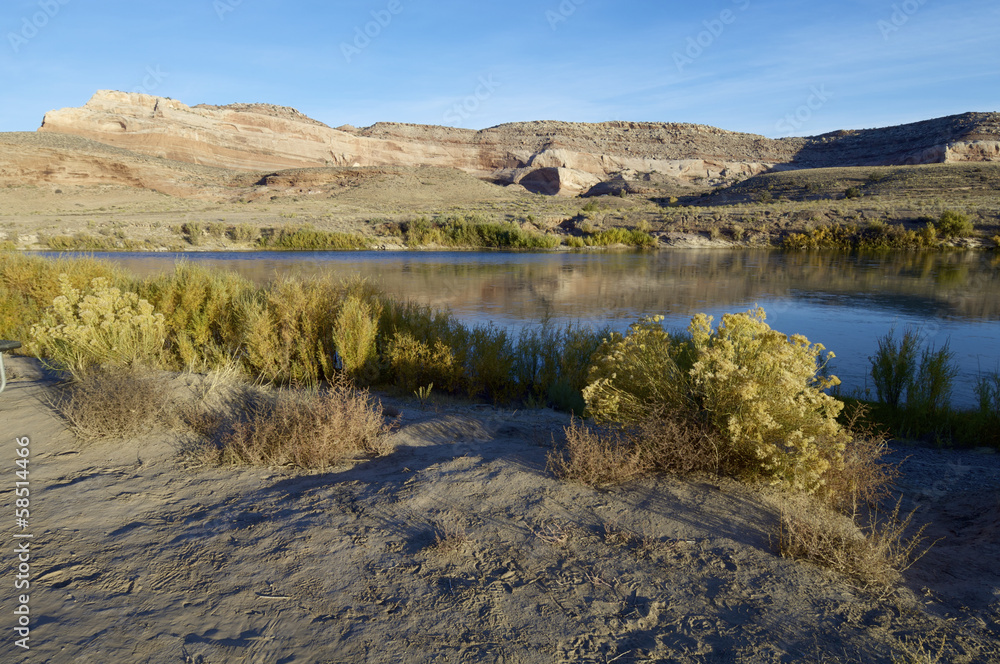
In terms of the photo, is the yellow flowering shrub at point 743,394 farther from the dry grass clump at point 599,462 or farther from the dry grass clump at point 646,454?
the dry grass clump at point 599,462

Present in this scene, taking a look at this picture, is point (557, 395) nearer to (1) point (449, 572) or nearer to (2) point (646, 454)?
(2) point (646, 454)

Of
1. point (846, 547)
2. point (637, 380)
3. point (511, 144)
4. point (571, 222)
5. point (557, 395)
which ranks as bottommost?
point (557, 395)

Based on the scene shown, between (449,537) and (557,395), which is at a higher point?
(449,537)

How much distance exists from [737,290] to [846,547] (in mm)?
13529

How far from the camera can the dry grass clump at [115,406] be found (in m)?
4.68

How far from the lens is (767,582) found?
2871mm

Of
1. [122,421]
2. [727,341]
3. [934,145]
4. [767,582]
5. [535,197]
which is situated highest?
[934,145]

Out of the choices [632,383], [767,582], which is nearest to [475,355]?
[632,383]

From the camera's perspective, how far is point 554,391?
653cm

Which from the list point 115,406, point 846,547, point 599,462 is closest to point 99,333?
point 115,406

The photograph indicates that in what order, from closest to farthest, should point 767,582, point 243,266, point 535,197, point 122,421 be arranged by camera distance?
point 767,582 → point 122,421 → point 243,266 → point 535,197

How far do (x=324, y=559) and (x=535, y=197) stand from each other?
61.2 m

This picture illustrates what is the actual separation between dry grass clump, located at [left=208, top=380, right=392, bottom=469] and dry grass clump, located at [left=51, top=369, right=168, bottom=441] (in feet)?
2.28

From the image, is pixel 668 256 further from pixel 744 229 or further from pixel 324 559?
pixel 324 559
